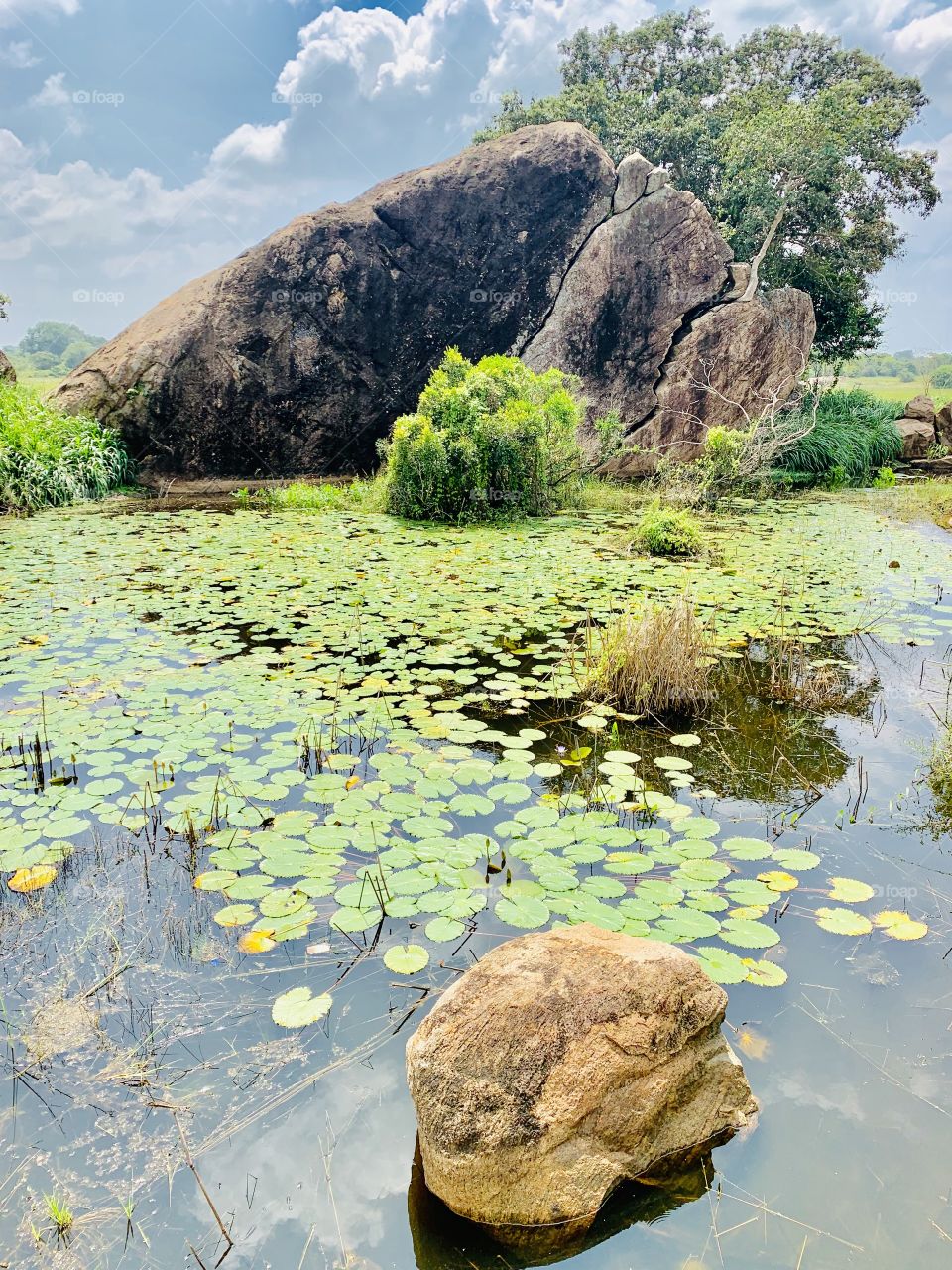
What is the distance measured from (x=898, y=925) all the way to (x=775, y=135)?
15748mm

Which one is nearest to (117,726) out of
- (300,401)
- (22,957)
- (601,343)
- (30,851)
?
(30,851)

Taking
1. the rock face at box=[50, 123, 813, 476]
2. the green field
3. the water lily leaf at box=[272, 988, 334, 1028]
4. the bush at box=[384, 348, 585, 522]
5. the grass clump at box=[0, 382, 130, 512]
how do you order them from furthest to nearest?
the green field → the rock face at box=[50, 123, 813, 476] → the grass clump at box=[0, 382, 130, 512] → the bush at box=[384, 348, 585, 522] → the water lily leaf at box=[272, 988, 334, 1028]

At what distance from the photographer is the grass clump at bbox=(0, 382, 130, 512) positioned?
1036cm

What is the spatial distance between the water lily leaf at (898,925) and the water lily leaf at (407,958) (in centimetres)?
141

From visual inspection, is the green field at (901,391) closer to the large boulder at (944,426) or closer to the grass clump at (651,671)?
the large boulder at (944,426)

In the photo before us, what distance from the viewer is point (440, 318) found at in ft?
43.8

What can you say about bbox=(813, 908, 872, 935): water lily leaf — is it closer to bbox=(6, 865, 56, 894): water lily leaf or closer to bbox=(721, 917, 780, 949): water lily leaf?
bbox=(721, 917, 780, 949): water lily leaf

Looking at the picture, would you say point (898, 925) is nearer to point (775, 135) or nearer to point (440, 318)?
point (440, 318)

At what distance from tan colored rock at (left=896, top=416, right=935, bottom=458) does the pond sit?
37.3ft

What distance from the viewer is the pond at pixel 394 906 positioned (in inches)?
69.7

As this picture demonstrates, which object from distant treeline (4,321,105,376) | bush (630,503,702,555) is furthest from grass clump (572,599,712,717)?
distant treeline (4,321,105,376)

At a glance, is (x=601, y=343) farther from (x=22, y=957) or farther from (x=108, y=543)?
(x=22, y=957)

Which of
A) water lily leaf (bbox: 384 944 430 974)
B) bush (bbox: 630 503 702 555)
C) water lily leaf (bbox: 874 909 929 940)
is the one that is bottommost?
water lily leaf (bbox: 874 909 929 940)

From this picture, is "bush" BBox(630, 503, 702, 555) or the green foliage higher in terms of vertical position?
the green foliage
